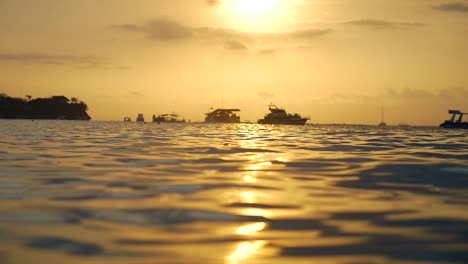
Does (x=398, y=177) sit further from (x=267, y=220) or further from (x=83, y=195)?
(x=83, y=195)

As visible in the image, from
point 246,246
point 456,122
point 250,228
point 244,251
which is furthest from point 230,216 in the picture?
point 456,122

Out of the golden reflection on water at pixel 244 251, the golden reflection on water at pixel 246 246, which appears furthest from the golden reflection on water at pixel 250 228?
the golden reflection on water at pixel 244 251

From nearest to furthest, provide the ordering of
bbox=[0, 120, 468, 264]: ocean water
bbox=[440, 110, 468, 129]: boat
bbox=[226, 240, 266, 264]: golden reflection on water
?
bbox=[226, 240, 266, 264]: golden reflection on water → bbox=[0, 120, 468, 264]: ocean water → bbox=[440, 110, 468, 129]: boat

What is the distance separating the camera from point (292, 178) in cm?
1396

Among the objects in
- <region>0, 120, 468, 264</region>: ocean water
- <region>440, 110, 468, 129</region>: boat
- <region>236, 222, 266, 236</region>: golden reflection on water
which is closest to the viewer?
<region>0, 120, 468, 264</region>: ocean water

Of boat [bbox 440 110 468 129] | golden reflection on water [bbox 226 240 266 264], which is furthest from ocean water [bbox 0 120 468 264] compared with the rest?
boat [bbox 440 110 468 129]

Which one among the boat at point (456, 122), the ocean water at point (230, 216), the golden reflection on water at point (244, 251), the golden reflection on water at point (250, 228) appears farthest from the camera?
the boat at point (456, 122)

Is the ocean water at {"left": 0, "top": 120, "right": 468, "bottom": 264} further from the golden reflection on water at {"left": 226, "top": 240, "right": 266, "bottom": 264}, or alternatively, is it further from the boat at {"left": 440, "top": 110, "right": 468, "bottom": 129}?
the boat at {"left": 440, "top": 110, "right": 468, "bottom": 129}

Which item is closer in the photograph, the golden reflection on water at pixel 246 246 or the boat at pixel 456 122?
the golden reflection on water at pixel 246 246

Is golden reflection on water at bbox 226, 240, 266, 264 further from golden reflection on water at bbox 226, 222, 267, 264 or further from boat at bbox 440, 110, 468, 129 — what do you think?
boat at bbox 440, 110, 468, 129

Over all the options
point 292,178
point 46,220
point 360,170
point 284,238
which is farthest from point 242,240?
point 360,170

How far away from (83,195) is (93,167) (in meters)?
6.05

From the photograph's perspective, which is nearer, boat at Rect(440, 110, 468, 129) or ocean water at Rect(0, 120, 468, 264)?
ocean water at Rect(0, 120, 468, 264)

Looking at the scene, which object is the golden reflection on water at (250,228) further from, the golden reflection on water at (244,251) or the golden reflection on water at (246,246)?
the golden reflection on water at (244,251)
